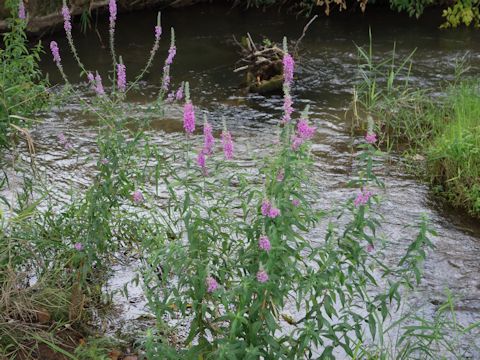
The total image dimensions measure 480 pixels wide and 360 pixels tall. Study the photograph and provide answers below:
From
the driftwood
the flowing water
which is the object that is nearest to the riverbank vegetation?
the flowing water

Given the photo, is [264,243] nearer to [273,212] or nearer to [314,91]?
[273,212]

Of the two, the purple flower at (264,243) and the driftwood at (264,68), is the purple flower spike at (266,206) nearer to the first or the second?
the purple flower at (264,243)

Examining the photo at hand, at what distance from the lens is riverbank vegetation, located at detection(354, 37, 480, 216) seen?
5215 mm

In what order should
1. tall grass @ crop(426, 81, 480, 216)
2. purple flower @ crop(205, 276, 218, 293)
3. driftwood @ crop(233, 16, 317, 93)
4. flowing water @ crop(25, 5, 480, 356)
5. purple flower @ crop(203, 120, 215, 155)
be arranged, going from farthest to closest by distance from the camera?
driftwood @ crop(233, 16, 317, 93) < tall grass @ crop(426, 81, 480, 216) < flowing water @ crop(25, 5, 480, 356) < purple flower @ crop(203, 120, 215, 155) < purple flower @ crop(205, 276, 218, 293)

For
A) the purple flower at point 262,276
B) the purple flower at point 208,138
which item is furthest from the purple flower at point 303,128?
the purple flower at point 262,276

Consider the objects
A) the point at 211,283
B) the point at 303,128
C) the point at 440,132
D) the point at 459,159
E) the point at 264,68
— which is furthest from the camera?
the point at 264,68

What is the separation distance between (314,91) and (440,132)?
1.77 metres

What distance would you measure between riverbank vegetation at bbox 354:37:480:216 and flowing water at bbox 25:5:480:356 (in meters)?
0.16

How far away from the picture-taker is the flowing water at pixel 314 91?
4.65 m

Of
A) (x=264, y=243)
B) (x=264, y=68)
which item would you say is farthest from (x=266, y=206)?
(x=264, y=68)

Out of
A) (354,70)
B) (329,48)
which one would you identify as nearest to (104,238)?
(354,70)

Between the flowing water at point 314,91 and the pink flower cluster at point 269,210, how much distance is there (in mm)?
837

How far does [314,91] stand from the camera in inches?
292

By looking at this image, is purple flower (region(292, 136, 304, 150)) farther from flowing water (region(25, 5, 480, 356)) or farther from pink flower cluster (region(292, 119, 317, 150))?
flowing water (region(25, 5, 480, 356))
